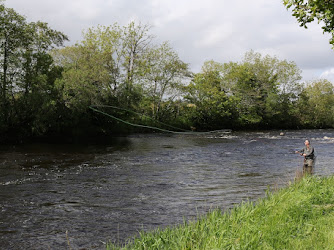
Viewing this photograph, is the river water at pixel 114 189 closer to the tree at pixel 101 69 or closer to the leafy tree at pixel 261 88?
the tree at pixel 101 69

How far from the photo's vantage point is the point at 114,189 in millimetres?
12242

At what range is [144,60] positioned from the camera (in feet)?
150

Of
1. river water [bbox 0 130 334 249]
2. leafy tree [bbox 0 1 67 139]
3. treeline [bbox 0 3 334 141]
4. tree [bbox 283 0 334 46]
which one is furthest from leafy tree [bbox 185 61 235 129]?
tree [bbox 283 0 334 46]

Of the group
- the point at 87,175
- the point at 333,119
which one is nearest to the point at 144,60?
the point at 87,175

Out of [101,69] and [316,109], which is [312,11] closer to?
[101,69]

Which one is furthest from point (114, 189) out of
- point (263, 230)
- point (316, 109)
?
point (316, 109)

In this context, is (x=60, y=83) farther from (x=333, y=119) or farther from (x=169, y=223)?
(x=333, y=119)

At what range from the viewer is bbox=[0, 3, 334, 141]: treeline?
95.8 ft

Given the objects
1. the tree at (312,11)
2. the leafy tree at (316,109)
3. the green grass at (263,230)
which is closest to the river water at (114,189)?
the green grass at (263,230)

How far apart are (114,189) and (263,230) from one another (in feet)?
24.5

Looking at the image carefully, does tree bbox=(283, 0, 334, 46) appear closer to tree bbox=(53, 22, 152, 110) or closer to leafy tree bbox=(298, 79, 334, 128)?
tree bbox=(53, 22, 152, 110)

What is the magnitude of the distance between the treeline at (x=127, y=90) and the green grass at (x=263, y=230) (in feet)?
71.0

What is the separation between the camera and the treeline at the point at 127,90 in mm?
29203

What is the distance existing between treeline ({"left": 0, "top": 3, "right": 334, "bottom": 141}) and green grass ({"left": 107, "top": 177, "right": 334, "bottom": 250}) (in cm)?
2165
